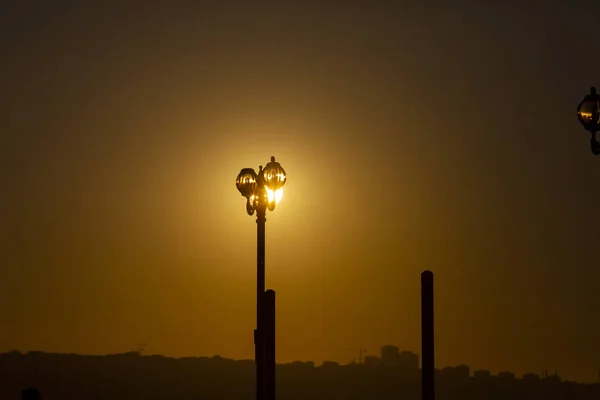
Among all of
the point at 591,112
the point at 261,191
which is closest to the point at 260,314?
the point at 261,191

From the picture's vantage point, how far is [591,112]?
81.7 ft

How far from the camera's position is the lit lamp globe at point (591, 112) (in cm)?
2488

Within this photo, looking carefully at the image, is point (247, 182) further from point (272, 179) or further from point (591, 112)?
point (591, 112)

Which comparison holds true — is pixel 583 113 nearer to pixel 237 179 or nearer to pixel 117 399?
pixel 237 179

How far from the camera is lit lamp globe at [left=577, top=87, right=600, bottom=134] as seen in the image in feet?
81.6

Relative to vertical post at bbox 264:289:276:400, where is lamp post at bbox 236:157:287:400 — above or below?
above

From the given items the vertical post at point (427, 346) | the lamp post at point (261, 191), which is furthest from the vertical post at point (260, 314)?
the vertical post at point (427, 346)

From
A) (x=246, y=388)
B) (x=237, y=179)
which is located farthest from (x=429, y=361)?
(x=246, y=388)

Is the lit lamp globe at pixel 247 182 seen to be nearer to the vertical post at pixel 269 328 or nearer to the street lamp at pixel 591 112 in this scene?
the vertical post at pixel 269 328

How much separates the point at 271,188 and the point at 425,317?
4.22 m

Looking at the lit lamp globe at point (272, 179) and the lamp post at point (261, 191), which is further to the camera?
the lit lamp globe at point (272, 179)

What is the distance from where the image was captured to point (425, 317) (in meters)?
28.9

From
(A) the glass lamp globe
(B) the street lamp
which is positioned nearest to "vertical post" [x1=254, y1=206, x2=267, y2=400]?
(A) the glass lamp globe

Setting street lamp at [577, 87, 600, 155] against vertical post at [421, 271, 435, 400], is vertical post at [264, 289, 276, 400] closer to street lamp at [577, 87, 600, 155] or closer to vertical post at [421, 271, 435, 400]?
vertical post at [421, 271, 435, 400]
